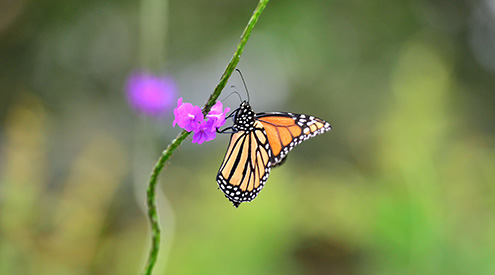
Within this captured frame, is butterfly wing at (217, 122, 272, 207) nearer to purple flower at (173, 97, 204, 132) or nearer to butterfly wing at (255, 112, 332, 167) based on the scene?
butterfly wing at (255, 112, 332, 167)

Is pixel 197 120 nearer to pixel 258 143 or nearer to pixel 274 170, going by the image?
pixel 258 143

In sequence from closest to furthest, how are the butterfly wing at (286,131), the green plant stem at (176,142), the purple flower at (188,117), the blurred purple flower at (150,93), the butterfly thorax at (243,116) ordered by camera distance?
the green plant stem at (176,142), the purple flower at (188,117), the butterfly thorax at (243,116), the butterfly wing at (286,131), the blurred purple flower at (150,93)

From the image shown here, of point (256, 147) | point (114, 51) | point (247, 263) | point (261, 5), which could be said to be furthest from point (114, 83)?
point (261, 5)

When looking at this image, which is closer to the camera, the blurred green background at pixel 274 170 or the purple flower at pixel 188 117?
the purple flower at pixel 188 117

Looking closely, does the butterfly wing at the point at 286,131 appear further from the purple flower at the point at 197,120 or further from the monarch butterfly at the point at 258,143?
the purple flower at the point at 197,120

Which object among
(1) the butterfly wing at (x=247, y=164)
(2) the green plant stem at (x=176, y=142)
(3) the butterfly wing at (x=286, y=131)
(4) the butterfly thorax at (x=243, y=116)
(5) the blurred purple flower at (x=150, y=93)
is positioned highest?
(5) the blurred purple flower at (x=150, y=93)

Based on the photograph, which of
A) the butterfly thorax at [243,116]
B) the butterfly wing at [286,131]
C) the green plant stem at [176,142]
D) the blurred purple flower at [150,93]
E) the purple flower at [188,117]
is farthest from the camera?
the blurred purple flower at [150,93]

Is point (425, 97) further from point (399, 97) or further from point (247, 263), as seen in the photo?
point (247, 263)

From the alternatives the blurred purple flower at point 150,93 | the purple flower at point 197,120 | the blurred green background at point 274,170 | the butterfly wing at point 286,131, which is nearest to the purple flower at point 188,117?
the purple flower at point 197,120

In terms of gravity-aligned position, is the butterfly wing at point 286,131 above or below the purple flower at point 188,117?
above
